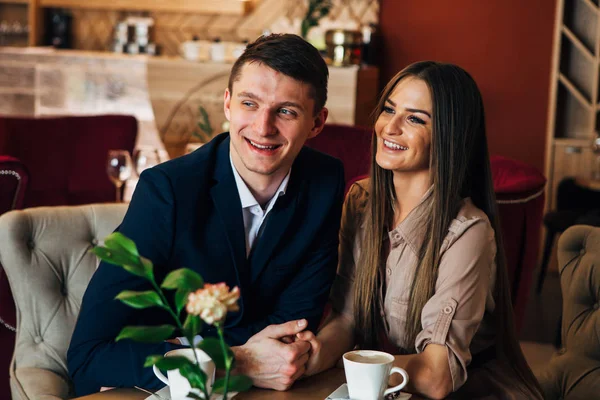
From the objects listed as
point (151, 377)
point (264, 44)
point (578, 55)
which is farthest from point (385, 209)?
point (578, 55)

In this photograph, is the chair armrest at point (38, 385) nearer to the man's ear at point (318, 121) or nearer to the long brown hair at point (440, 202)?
the long brown hair at point (440, 202)

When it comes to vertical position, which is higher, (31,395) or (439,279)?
(439,279)

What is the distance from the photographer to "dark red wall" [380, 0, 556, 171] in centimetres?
596

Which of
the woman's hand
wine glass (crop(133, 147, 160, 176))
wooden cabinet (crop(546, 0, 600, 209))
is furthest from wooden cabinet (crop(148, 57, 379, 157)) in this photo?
the woman's hand

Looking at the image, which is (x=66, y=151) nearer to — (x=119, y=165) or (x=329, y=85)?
(x=119, y=165)

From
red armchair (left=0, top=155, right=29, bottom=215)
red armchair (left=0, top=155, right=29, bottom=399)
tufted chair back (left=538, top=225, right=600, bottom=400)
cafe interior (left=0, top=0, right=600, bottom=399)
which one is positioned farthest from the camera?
cafe interior (left=0, top=0, right=600, bottom=399)

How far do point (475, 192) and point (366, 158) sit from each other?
1536mm

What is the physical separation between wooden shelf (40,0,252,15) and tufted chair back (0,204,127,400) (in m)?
4.43

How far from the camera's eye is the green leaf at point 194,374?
38.8 inches

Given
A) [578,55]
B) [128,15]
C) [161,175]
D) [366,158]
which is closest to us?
[161,175]

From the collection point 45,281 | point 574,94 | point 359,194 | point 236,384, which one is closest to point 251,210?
point 359,194

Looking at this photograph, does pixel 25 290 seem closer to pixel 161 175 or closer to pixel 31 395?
pixel 31 395

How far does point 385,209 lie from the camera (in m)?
1.91

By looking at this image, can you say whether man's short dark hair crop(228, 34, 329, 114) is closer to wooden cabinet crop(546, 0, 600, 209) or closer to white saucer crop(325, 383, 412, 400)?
white saucer crop(325, 383, 412, 400)
